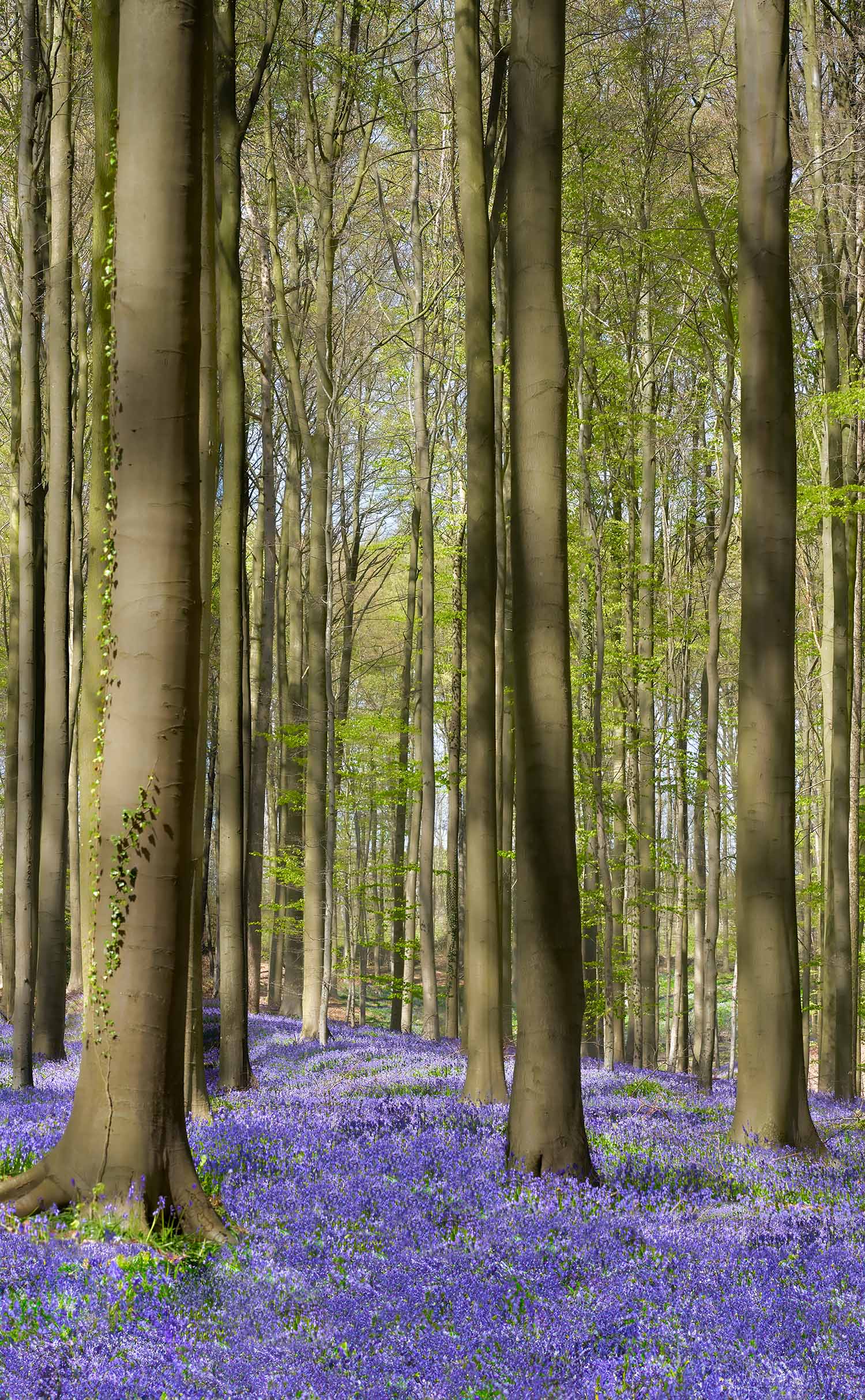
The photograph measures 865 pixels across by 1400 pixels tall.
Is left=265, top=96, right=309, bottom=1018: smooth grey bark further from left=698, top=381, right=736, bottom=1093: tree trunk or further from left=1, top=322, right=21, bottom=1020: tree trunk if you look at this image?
left=698, top=381, right=736, bottom=1093: tree trunk

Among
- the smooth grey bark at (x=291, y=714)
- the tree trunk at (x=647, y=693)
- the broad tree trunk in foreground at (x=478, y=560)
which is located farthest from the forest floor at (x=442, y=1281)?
the smooth grey bark at (x=291, y=714)

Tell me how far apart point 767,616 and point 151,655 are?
17.7 ft

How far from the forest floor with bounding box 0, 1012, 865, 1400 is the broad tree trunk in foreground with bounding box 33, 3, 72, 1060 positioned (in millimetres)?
5223

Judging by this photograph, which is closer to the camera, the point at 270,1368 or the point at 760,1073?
the point at 270,1368

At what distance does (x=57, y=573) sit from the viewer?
38.0 ft

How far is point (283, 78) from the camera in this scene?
1648 cm

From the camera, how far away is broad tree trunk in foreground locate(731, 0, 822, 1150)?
794 cm

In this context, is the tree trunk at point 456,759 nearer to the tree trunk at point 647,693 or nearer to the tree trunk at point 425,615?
the tree trunk at point 425,615

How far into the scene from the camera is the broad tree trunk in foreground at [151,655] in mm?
4598

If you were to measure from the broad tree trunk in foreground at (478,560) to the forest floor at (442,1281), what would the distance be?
8.76 ft

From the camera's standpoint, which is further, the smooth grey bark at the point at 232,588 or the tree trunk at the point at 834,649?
the tree trunk at the point at 834,649

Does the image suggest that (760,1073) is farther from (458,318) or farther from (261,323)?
(261,323)

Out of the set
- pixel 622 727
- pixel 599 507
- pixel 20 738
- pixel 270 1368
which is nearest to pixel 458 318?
pixel 599 507

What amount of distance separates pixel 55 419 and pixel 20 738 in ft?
12.3
